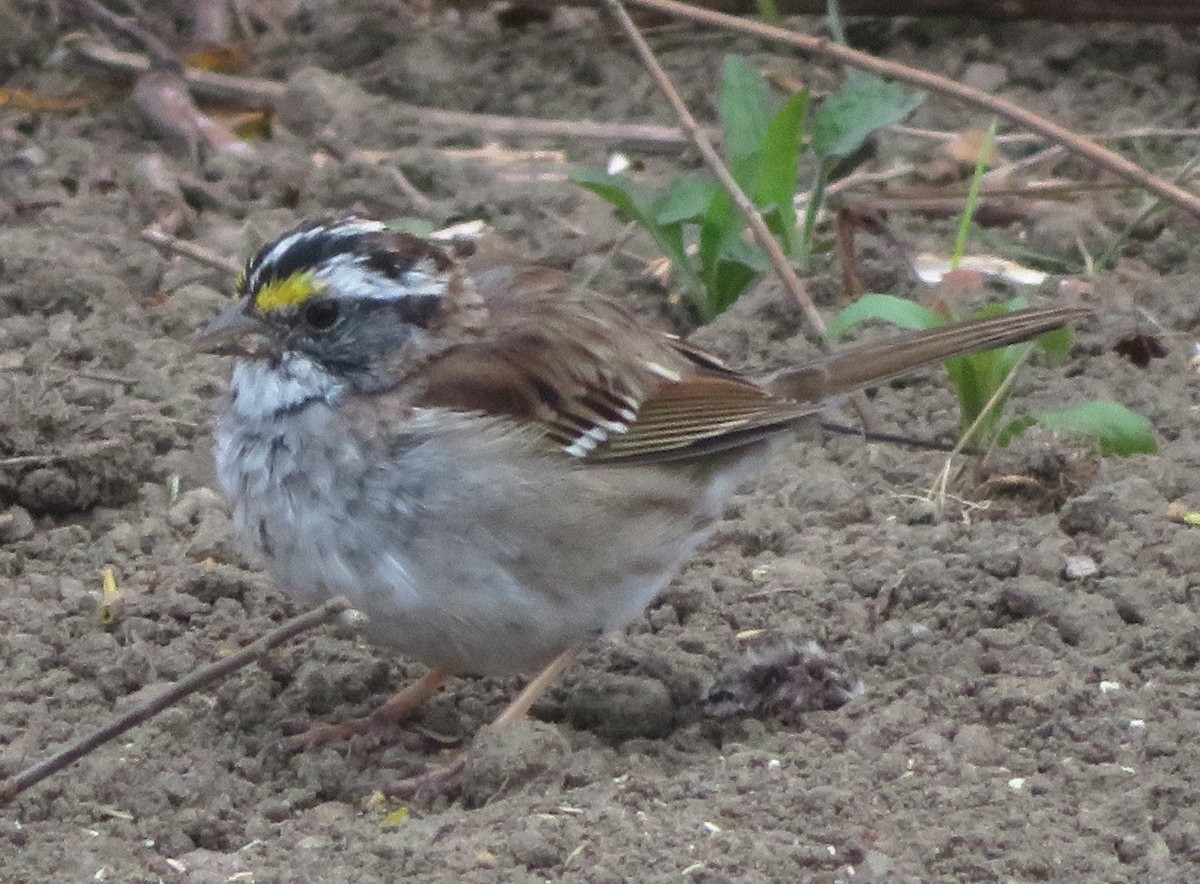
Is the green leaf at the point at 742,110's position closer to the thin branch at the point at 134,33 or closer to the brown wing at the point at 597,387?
the brown wing at the point at 597,387

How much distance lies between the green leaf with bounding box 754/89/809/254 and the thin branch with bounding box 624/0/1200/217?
207 mm

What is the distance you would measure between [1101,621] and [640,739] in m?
1.09

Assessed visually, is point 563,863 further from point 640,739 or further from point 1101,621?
point 1101,621

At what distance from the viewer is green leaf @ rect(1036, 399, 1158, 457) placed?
17.7 ft

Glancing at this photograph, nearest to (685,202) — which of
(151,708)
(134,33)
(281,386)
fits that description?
(281,386)

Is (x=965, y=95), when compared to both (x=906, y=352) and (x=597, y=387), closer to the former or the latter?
(x=906, y=352)

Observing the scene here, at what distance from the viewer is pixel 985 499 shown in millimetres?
5477

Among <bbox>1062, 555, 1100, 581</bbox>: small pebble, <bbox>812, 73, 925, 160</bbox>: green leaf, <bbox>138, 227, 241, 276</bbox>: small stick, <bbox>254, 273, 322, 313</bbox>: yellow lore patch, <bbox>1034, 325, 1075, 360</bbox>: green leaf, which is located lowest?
<bbox>1062, 555, 1100, 581</bbox>: small pebble

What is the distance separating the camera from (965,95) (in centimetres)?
619

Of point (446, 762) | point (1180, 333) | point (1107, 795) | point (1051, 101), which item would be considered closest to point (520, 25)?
point (1051, 101)

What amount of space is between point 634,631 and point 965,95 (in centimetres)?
210

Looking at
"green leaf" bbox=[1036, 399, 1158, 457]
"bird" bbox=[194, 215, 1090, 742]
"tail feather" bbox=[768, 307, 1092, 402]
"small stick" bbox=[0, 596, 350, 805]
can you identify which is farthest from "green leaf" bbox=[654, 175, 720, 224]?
"small stick" bbox=[0, 596, 350, 805]

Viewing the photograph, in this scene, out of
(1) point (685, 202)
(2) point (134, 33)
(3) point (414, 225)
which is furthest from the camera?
(2) point (134, 33)

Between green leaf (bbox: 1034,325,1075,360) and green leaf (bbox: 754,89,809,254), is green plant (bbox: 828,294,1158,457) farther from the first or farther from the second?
green leaf (bbox: 754,89,809,254)
